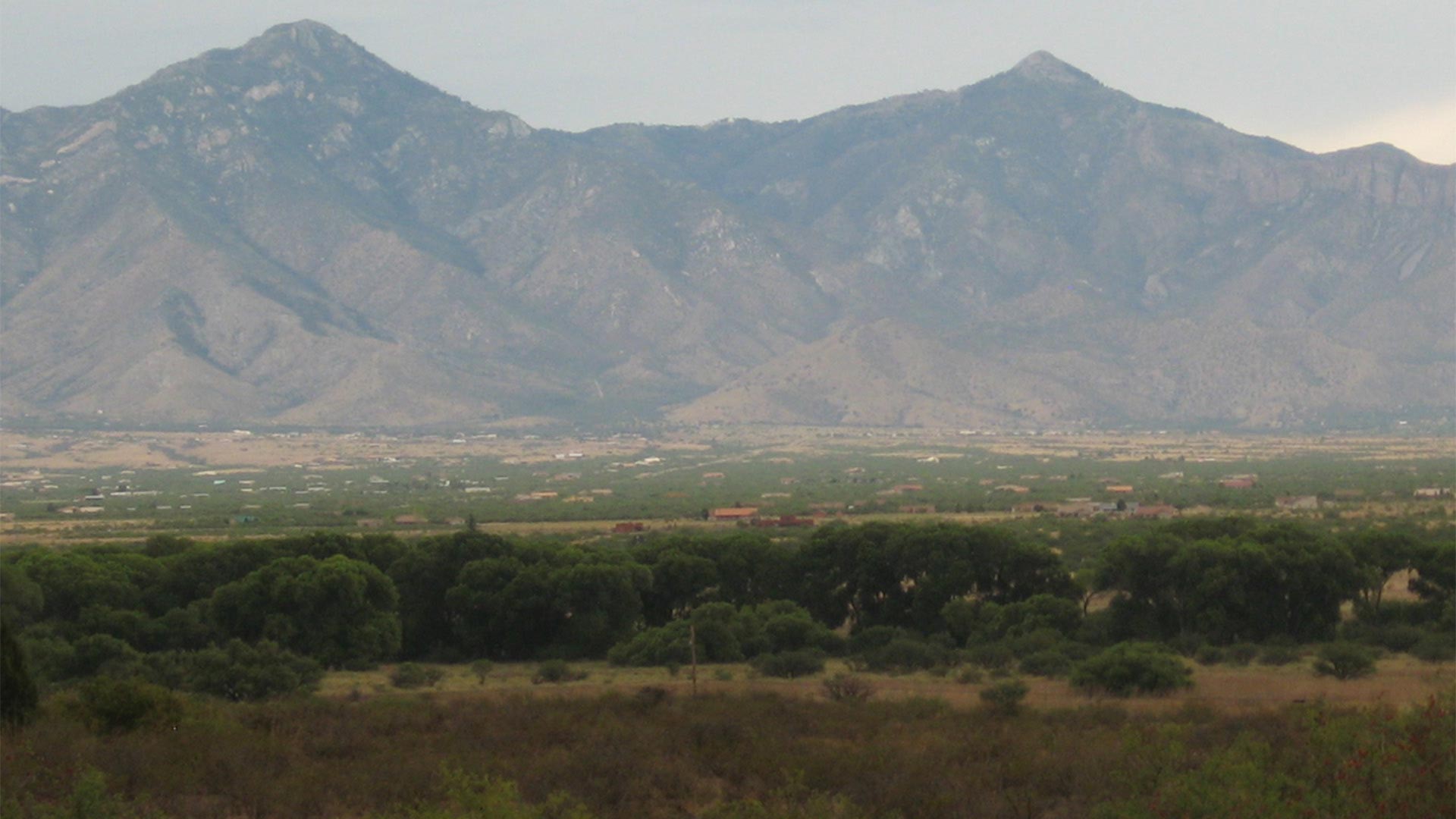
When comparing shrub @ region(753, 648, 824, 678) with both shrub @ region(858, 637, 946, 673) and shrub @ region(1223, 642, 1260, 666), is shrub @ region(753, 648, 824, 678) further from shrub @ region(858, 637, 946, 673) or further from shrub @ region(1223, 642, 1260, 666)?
shrub @ region(1223, 642, 1260, 666)

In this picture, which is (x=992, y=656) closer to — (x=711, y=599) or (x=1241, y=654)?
(x=1241, y=654)

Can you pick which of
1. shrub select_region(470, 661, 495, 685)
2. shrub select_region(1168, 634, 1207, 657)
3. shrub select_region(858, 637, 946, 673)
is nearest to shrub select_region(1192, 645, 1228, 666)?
shrub select_region(1168, 634, 1207, 657)

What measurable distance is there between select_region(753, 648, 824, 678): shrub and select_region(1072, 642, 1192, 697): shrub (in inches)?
275

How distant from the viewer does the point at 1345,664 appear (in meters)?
40.3

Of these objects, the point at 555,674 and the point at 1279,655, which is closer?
the point at 1279,655

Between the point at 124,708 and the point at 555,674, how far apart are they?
13.2 meters

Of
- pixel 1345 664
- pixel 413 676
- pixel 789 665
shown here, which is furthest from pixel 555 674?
pixel 1345 664

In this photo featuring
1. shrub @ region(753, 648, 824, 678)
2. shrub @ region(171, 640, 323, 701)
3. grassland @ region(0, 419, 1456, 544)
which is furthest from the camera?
grassland @ region(0, 419, 1456, 544)

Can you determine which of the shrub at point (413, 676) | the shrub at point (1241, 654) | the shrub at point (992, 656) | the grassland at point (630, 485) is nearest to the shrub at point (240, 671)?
the shrub at point (413, 676)

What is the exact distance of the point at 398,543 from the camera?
56.5m

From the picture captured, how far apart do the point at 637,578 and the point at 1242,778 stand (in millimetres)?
29555

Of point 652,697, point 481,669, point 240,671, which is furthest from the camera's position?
point 481,669

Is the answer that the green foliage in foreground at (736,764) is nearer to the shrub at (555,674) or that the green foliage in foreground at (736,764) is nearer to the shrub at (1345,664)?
the shrub at (1345,664)

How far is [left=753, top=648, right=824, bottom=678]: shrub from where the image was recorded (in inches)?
1724
